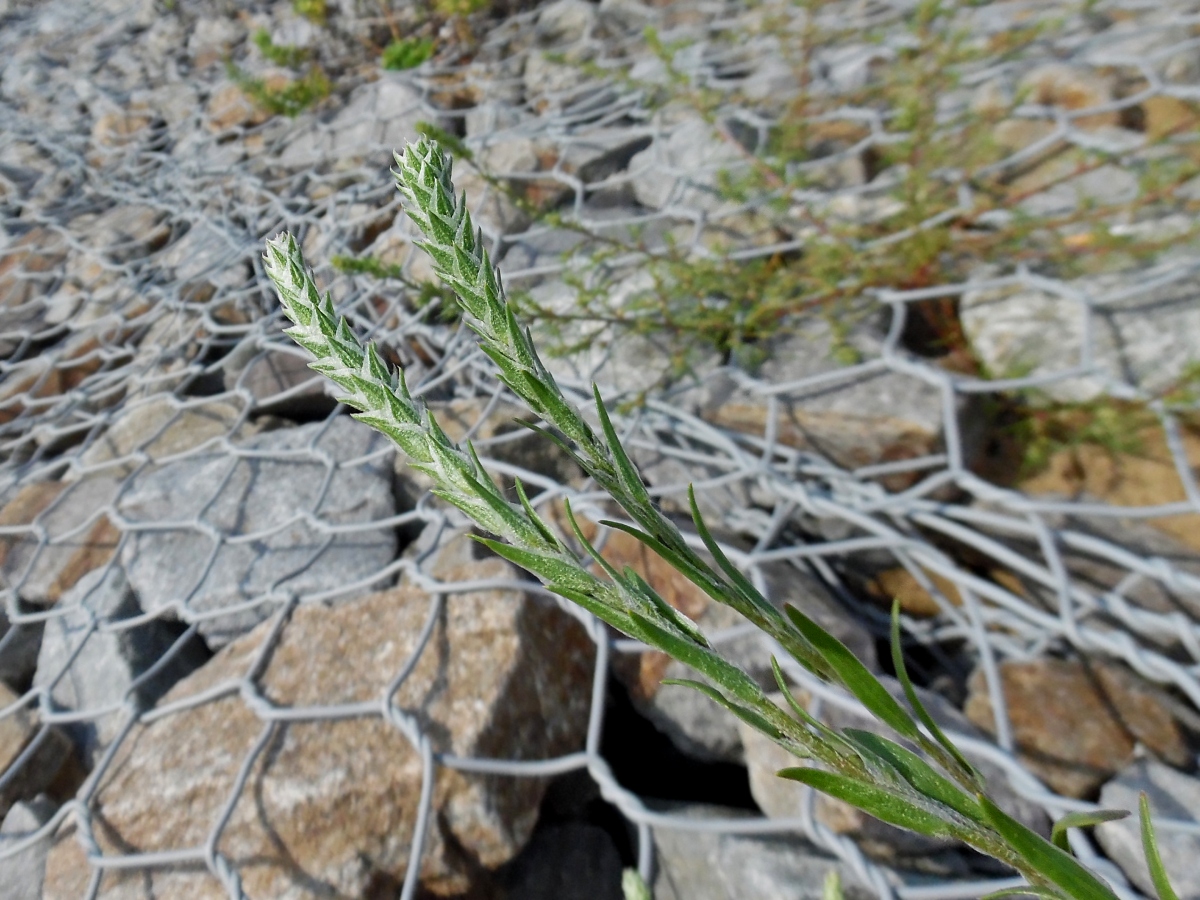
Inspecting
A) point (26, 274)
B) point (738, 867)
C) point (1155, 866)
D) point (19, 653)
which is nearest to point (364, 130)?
point (26, 274)

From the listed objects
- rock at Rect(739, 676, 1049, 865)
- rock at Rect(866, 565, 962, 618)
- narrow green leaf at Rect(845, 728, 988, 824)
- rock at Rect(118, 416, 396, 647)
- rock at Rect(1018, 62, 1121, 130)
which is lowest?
rock at Rect(866, 565, 962, 618)

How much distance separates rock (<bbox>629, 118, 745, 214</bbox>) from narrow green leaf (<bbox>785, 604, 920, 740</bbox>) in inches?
54.4

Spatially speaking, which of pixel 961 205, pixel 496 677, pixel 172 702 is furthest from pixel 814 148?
pixel 172 702

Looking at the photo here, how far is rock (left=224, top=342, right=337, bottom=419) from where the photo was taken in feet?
5.16

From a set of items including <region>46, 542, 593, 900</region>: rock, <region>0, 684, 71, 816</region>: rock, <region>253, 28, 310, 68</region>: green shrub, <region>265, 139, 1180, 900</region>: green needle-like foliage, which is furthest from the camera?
<region>253, 28, 310, 68</region>: green shrub

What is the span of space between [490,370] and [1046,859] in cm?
128

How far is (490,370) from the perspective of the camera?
1.41 metres

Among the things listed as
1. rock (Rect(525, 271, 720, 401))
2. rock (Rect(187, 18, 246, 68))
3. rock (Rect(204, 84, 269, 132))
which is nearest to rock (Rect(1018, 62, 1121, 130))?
rock (Rect(525, 271, 720, 401))

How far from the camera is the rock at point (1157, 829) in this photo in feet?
2.31

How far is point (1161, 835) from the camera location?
2.37 feet

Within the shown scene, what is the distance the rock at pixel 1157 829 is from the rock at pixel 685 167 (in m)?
1.12

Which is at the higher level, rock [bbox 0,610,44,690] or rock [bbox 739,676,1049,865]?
rock [bbox 0,610,44,690]

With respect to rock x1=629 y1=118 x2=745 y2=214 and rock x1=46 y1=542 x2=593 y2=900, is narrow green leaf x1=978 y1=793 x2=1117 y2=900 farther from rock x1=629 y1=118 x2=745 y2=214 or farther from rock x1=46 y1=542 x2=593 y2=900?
rock x1=629 y1=118 x2=745 y2=214

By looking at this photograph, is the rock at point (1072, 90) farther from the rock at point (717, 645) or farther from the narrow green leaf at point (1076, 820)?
the narrow green leaf at point (1076, 820)
